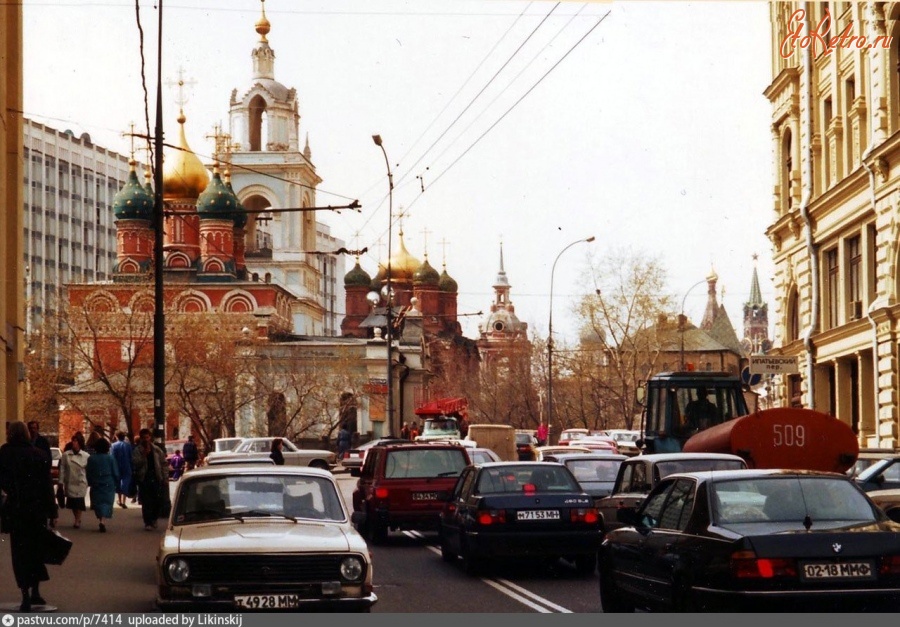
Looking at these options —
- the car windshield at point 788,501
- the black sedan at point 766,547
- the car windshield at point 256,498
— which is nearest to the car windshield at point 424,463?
the car windshield at point 256,498

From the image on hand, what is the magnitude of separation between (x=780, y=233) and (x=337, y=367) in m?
35.2

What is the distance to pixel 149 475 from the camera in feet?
89.9

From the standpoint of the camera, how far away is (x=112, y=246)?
6319 inches

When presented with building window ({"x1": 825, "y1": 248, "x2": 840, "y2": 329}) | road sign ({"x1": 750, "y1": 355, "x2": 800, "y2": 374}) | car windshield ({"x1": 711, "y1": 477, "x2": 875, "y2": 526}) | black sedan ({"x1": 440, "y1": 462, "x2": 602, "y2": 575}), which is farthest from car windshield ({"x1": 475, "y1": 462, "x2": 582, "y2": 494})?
building window ({"x1": 825, "y1": 248, "x2": 840, "y2": 329})

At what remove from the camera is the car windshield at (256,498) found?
1287cm

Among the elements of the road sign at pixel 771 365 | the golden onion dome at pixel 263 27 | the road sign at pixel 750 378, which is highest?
the golden onion dome at pixel 263 27

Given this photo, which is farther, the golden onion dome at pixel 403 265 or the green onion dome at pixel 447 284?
the green onion dome at pixel 447 284

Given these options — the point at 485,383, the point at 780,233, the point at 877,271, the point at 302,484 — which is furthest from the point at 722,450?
the point at 485,383

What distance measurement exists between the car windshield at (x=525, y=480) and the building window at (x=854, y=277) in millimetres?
23329

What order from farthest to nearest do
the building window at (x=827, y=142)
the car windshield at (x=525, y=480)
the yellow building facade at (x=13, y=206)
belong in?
the building window at (x=827, y=142)
the yellow building facade at (x=13, y=206)
the car windshield at (x=525, y=480)

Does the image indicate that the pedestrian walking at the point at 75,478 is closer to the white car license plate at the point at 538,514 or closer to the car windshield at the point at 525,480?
the car windshield at the point at 525,480

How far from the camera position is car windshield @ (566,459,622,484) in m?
25.9
